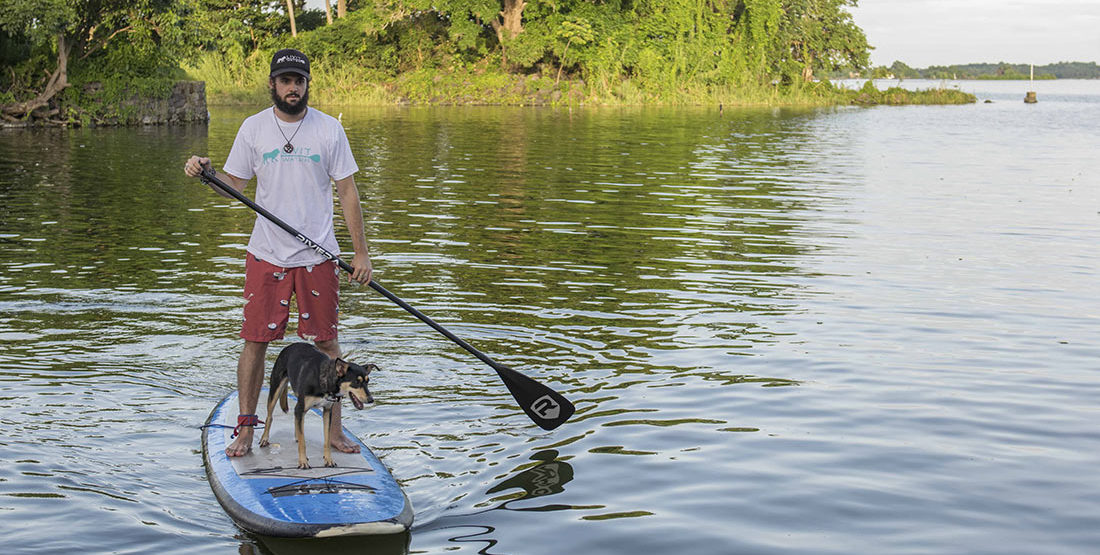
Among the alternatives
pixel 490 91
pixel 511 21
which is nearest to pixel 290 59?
pixel 490 91

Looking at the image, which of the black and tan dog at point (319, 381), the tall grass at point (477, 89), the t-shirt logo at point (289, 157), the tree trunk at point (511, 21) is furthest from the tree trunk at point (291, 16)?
the black and tan dog at point (319, 381)

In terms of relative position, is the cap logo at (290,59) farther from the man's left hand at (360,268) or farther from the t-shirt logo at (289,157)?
the man's left hand at (360,268)

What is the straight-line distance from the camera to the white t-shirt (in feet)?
20.6

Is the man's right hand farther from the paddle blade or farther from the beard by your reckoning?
the paddle blade

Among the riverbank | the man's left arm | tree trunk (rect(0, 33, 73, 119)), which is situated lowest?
the man's left arm

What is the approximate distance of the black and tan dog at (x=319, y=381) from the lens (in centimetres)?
585

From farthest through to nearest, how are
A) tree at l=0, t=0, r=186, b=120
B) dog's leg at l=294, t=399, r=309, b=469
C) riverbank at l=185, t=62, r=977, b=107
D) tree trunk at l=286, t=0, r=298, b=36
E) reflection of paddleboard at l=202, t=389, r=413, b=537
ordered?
tree trunk at l=286, t=0, r=298, b=36, riverbank at l=185, t=62, r=977, b=107, tree at l=0, t=0, r=186, b=120, dog's leg at l=294, t=399, r=309, b=469, reflection of paddleboard at l=202, t=389, r=413, b=537

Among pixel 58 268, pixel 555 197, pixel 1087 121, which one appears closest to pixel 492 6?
pixel 1087 121

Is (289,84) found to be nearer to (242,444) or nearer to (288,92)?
(288,92)

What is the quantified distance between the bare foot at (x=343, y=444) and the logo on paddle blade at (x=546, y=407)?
127 centimetres

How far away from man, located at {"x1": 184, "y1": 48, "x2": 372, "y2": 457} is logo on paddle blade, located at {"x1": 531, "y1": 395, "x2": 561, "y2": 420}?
1.29 m

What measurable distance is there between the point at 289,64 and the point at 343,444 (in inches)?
82.6

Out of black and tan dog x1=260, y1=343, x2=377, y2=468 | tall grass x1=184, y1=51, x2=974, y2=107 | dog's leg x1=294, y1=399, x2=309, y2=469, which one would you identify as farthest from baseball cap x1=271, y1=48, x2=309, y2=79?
tall grass x1=184, y1=51, x2=974, y2=107

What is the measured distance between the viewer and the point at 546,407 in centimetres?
738
